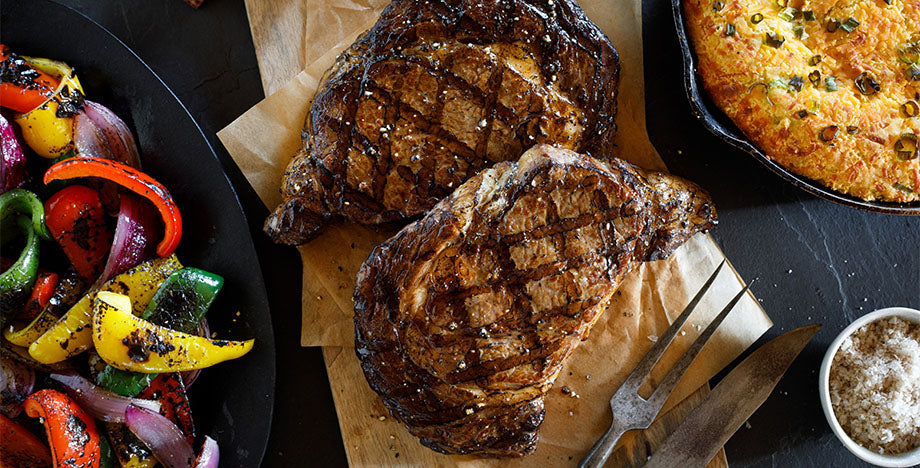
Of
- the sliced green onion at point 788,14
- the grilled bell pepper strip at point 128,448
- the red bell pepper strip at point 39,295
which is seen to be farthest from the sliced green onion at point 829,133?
the red bell pepper strip at point 39,295

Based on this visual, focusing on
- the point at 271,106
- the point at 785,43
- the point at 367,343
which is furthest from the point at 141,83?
the point at 785,43

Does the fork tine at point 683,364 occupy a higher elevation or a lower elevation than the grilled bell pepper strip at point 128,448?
higher

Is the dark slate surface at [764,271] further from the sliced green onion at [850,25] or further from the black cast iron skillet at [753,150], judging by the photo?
the sliced green onion at [850,25]

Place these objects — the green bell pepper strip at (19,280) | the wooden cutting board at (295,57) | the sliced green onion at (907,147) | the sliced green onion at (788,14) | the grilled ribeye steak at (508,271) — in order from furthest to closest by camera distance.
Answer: the wooden cutting board at (295,57) → the green bell pepper strip at (19,280) → the sliced green onion at (788,14) → the sliced green onion at (907,147) → the grilled ribeye steak at (508,271)

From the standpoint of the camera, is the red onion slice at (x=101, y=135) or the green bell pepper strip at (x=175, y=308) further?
the red onion slice at (x=101, y=135)

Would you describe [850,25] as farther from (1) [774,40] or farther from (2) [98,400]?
(2) [98,400]

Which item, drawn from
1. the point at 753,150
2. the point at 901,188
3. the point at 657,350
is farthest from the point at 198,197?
the point at 901,188

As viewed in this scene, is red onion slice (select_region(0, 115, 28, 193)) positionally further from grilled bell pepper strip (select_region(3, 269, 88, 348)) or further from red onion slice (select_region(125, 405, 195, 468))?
red onion slice (select_region(125, 405, 195, 468))
